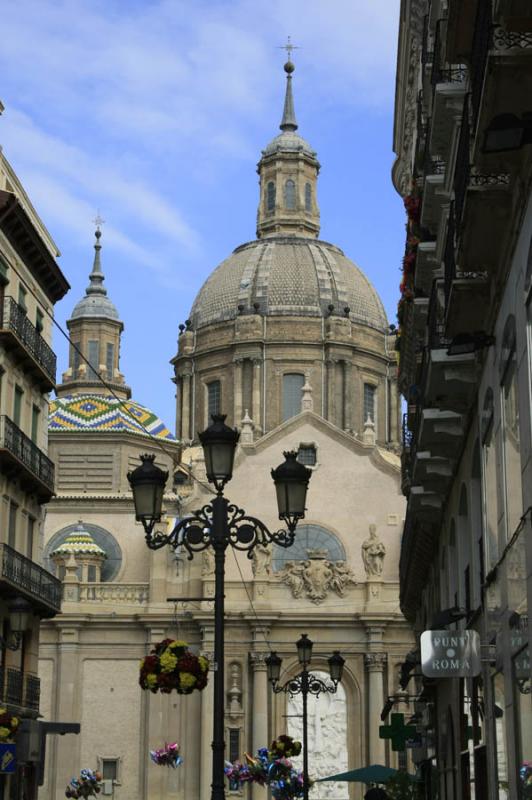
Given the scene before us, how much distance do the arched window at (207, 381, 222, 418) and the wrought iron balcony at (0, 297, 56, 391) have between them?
127ft

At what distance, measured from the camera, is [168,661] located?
18547 millimetres

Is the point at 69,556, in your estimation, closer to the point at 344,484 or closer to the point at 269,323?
the point at 344,484

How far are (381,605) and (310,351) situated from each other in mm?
16769

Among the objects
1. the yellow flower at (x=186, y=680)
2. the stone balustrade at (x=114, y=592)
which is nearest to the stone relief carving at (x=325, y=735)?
the stone balustrade at (x=114, y=592)

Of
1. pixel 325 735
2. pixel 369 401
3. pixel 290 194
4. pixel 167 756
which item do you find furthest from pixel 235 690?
pixel 290 194

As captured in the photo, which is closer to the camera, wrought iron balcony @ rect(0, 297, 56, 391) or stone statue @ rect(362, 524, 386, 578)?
wrought iron balcony @ rect(0, 297, 56, 391)

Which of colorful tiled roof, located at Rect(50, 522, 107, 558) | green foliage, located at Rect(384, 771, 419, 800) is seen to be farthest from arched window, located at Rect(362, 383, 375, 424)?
green foliage, located at Rect(384, 771, 419, 800)

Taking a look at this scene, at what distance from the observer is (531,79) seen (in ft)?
38.9

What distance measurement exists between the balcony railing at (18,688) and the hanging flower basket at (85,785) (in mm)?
23599

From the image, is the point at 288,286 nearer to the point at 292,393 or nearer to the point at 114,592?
the point at 292,393

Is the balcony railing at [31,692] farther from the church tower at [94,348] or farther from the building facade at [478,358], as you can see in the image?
the church tower at [94,348]

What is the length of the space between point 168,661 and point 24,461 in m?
16.6

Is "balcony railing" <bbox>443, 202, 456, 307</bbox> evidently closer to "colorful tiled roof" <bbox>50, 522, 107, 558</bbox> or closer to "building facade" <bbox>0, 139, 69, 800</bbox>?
"building facade" <bbox>0, 139, 69, 800</bbox>

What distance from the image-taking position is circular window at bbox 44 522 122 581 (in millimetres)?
69375
